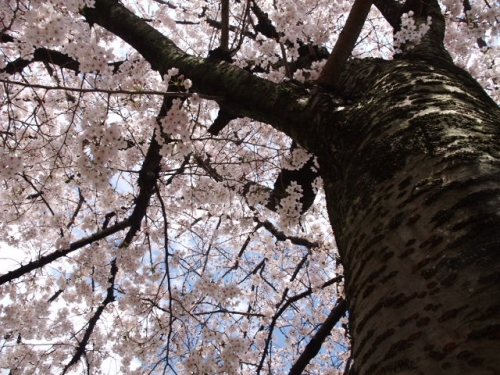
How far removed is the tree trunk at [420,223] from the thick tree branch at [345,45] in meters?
0.49

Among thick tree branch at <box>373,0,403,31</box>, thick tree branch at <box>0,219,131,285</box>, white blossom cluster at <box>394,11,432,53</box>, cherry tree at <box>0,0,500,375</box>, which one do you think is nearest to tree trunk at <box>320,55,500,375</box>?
cherry tree at <box>0,0,500,375</box>

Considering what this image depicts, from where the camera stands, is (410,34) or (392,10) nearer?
(410,34)

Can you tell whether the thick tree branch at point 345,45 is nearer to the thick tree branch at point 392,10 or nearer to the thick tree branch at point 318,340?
the thick tree branch at point 392,10

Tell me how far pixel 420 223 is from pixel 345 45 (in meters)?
1.42

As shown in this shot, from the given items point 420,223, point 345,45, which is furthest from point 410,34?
point 420,223

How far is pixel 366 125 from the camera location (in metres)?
1.53

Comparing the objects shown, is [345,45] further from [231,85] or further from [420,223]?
[420,223]

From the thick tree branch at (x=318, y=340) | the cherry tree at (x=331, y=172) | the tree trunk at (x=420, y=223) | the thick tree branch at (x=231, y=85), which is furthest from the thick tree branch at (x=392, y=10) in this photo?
the thick tree branch at (x=318, y=340)

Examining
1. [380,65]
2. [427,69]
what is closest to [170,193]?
[380,65]

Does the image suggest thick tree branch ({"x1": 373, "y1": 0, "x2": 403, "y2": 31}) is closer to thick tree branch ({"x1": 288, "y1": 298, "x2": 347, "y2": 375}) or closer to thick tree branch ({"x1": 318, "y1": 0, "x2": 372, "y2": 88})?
thick tree branch ({"x1": 318, "y1": 0, "x2": 372, "y2": 88})

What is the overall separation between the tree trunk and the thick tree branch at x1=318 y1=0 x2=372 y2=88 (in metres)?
0.49

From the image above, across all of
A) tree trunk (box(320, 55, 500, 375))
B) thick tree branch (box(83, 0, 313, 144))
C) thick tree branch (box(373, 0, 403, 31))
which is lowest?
tree trunk (box(320, 55, 500, 375))

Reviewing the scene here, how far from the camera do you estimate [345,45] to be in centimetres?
215

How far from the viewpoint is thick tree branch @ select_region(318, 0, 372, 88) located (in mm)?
2127
